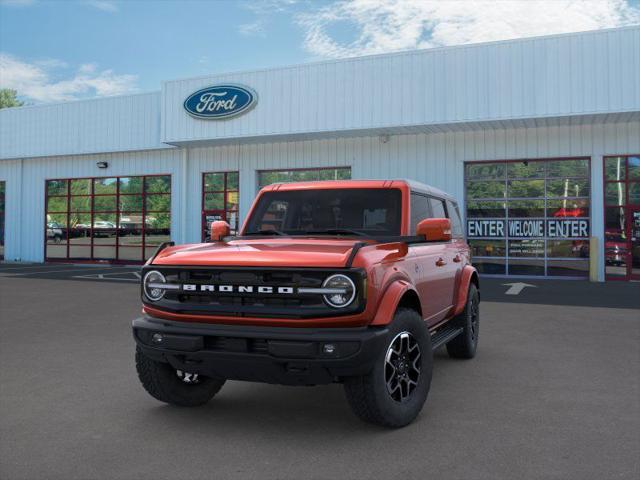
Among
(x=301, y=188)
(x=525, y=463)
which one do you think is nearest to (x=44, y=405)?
(x=301, y=188)

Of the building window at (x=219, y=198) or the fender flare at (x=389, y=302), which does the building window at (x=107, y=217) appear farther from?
the fender flare at (x=389, y=302)

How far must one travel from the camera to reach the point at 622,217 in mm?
16984

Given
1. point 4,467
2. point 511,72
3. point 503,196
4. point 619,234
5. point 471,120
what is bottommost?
point 4,467

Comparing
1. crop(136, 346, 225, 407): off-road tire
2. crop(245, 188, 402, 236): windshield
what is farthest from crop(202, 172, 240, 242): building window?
crop(136, 346, 225, 407): off-road tire

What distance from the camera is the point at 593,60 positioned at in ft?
51.2

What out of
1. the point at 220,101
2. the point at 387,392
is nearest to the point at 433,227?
the point at 387,392

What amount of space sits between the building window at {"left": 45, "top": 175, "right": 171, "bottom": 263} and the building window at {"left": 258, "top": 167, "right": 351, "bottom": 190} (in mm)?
4106

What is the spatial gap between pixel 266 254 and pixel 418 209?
6.15ft

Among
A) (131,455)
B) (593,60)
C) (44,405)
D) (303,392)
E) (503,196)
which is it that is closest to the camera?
(131,455)

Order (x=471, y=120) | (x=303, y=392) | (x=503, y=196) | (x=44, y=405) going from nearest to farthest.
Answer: (x=44, y=405), (x=303, y=392), (x=471, y=120), (x=503, y=196)

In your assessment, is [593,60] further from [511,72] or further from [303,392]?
[303,392]

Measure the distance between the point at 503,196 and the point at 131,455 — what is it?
16.2 meters

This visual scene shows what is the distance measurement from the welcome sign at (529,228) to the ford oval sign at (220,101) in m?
8.14

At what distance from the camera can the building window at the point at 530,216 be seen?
17438 mm
